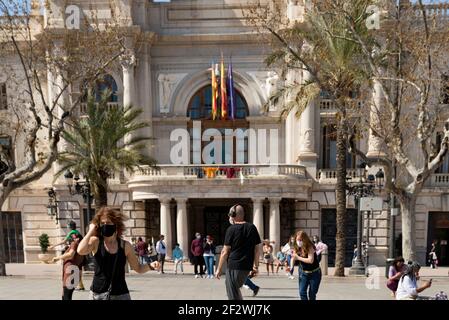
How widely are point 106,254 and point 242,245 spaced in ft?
8.95

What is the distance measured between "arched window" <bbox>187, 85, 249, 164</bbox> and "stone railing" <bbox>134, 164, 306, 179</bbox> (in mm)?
2463

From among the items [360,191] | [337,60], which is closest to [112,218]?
[337,60]

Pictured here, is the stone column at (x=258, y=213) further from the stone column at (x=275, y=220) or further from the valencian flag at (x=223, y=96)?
the valencian flag at (x=223, y=96)

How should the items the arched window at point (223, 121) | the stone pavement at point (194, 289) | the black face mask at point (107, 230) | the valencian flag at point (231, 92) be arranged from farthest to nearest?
the arched window at point (223, 121) → the valencian flag at point (231, 92) → the stone pavement at point (194, 289) → the black face mask at point (107, 230)

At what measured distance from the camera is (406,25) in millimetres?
18312

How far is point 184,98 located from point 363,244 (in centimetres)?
1274

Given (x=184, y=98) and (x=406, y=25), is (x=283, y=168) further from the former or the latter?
(x=406, y=25)

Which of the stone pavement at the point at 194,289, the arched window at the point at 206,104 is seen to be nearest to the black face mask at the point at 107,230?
the stone pavement at the point at 194,289

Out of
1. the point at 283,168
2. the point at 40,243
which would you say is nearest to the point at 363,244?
the point at 283,168

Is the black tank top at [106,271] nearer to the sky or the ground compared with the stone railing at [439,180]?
nearer to the sky

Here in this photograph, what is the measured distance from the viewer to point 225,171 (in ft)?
87.0

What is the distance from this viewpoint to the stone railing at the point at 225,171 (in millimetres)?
26297

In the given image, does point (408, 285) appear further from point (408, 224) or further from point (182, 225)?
point (182, 225)

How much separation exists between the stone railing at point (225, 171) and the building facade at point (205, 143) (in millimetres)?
136
